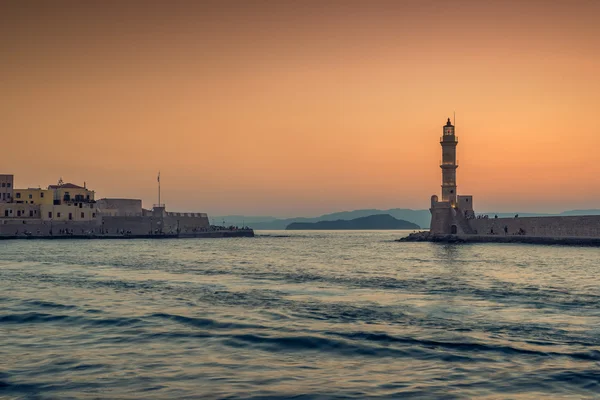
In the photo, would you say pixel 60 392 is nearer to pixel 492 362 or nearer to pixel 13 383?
pixel 13 383

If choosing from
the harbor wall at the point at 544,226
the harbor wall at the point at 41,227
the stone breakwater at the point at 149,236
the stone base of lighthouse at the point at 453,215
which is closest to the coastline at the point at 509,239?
the harbor wall at the point at 544,226

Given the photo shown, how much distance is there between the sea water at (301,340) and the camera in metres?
8.54

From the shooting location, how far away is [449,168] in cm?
7625

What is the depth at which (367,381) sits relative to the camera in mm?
8875

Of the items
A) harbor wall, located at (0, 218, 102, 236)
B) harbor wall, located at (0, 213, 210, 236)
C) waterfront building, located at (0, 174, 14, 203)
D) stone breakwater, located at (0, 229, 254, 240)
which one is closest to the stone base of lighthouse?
stone breakwater, located at (0, 229, 254, 240)

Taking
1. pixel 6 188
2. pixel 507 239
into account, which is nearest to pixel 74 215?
pixel 6 188

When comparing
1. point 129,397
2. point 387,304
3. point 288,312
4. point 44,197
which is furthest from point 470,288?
point 44,197

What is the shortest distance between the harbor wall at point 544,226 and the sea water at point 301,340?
1548 inches

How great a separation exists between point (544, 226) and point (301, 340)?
5938cm

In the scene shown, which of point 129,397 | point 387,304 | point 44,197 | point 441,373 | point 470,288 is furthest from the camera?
point 44,197

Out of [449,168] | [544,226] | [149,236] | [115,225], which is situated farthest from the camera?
[115,225]

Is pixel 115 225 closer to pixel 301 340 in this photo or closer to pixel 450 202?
pixel 450 202

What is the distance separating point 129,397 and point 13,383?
6.71 ft

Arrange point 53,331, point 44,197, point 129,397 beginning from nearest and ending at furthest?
point 129,397 < point 53,331 < point 44,197
